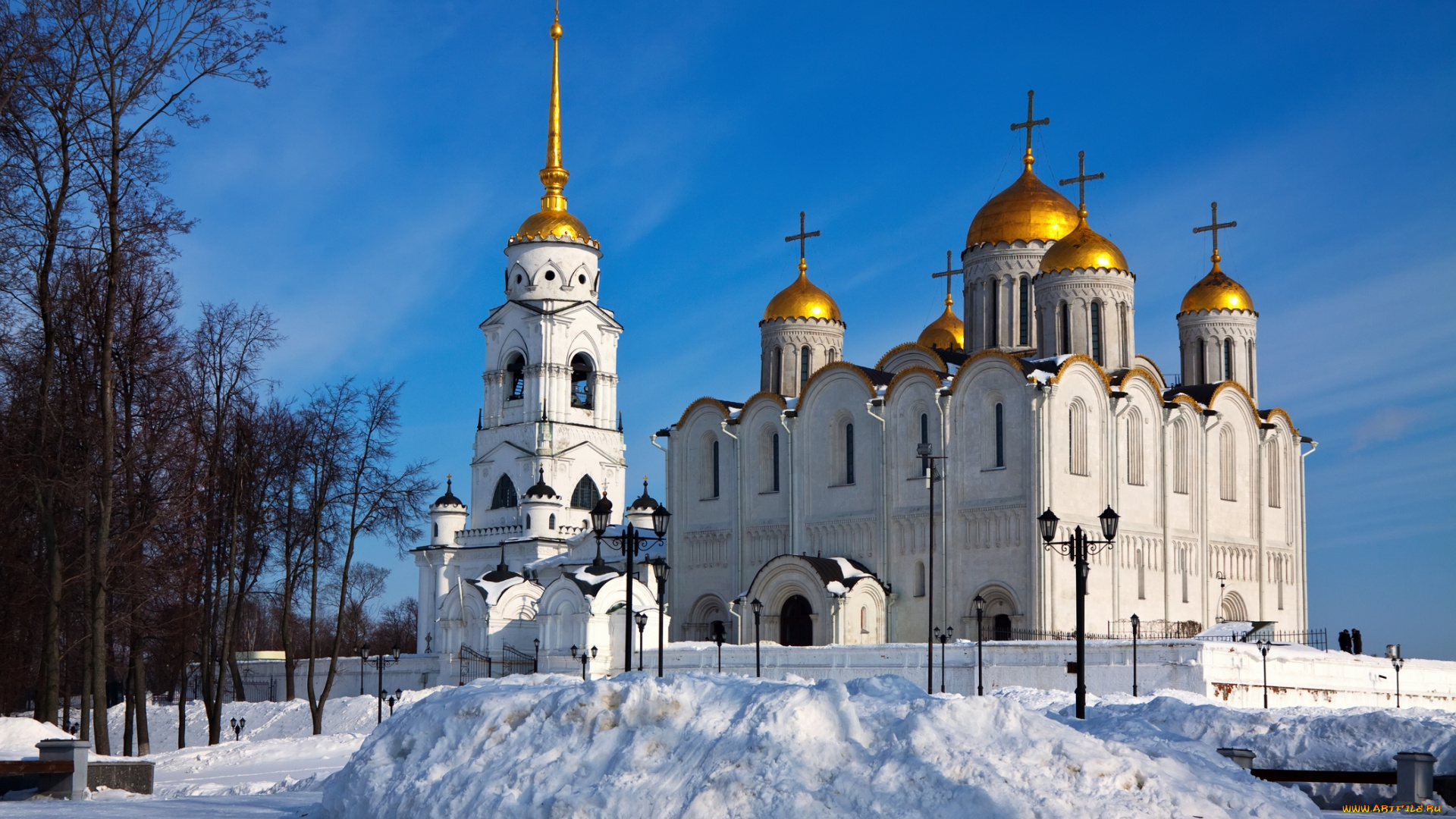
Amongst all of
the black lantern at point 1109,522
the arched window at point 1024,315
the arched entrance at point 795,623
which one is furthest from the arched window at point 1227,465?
the black lantern at point 1109,522

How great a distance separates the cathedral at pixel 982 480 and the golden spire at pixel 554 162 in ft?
51.5

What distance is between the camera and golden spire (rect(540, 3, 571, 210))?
6562 centimetres

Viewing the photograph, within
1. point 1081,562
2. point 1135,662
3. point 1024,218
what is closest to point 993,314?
point 1024,218

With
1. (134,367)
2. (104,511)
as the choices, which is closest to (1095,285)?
(134,367)

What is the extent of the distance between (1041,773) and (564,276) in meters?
55.5

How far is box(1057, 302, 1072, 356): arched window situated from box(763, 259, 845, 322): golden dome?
972 centimetres

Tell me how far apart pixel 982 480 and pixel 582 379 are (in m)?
26.9

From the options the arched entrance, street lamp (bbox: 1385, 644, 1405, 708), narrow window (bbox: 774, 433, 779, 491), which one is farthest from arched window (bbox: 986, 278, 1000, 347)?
street lamp (bbox: 1385, 644, 1405, 708)

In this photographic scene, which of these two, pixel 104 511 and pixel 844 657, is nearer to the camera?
pixel 104 511

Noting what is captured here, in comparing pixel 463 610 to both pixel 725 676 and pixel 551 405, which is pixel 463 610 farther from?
pixel 725 676

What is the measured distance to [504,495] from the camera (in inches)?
2522

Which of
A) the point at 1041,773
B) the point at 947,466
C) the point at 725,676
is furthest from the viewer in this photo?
the point at 947,466

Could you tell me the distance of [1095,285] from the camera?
1788 inches

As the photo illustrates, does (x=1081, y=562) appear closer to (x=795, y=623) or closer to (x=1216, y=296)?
(x=795, y=623)
